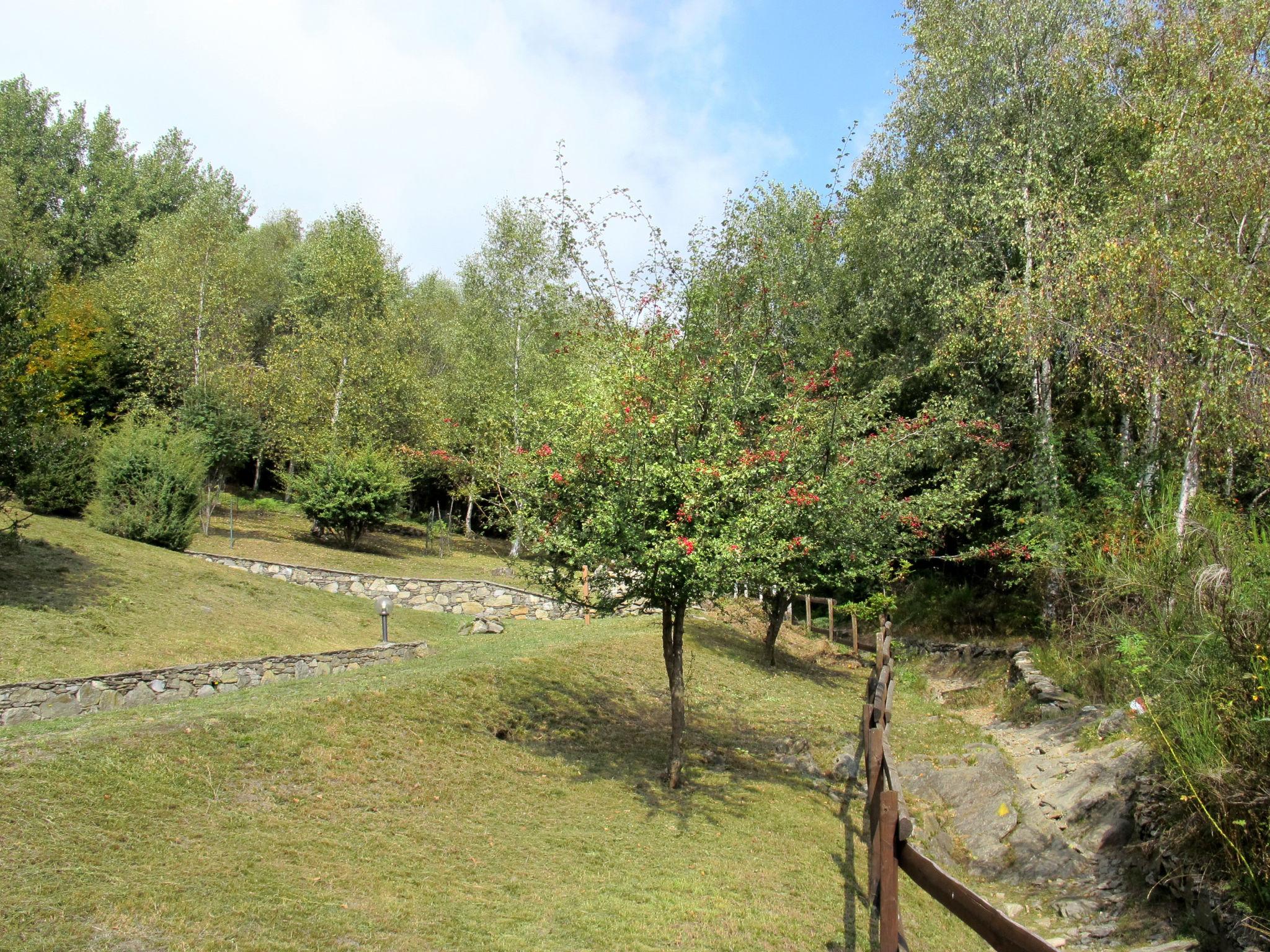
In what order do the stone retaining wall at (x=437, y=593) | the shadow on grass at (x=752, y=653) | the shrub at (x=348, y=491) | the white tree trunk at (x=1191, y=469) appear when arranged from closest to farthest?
the white tree trunk at (x=1191, y=469)
the shadow on grass at (x=752, y=653)
the stone retaining wall at (x=437, y=593)
the shrub at (x=348, y=491)

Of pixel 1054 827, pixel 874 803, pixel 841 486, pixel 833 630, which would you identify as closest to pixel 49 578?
pixel 841 486

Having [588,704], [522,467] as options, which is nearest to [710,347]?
[522,467]

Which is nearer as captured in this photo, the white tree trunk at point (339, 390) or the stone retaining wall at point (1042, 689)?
the stone retaining wall at point (1042, 689)

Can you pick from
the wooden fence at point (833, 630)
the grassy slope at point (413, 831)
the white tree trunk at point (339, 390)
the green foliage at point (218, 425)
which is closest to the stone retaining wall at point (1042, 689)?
the wooden fence at point (833, 630)

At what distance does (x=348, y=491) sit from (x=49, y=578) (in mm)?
11589

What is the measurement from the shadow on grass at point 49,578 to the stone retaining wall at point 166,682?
3.18 m

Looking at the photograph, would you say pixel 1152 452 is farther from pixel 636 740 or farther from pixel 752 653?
pixel 636 740

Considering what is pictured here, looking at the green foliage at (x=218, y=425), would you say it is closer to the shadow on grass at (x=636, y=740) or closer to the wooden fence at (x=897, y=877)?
the shadow on grass at (x=636, y=740)

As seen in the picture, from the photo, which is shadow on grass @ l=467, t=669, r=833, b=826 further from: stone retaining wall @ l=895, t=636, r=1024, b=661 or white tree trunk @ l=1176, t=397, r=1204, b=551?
stone retaining wall @ l=895, t=636, r=1024, b=661

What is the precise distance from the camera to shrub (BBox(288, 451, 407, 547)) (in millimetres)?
25516

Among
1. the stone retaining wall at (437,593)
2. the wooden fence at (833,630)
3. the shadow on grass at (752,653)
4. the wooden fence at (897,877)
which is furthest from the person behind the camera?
the stone retaining wall at (437,593)

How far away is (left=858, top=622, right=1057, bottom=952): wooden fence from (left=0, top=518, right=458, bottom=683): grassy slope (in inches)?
409

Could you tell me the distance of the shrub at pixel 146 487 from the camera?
18844 mm

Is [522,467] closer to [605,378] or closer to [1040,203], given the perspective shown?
[605,378]
